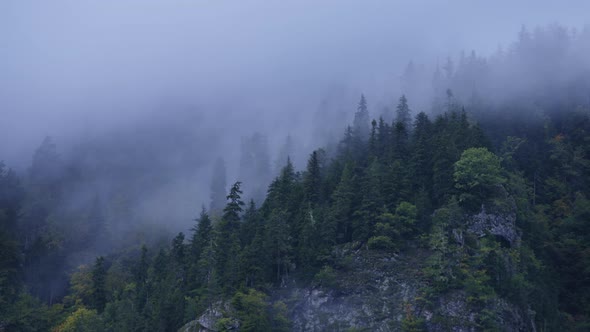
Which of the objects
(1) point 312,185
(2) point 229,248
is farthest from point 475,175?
(2) point 229,248

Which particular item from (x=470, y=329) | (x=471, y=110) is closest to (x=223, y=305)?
(x=470, y=329)

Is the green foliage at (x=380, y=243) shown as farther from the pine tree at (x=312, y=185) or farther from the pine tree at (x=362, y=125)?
the pine tree at (x=362, y=125)

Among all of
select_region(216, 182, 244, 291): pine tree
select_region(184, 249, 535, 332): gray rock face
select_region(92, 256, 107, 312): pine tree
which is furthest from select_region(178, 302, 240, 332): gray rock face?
select_region(92, 256, 107, 312): pine tree

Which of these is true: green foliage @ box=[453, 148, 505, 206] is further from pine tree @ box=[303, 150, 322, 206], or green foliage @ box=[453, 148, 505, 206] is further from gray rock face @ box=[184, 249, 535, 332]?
pine tree @ box=[303, 150, 322, 206]

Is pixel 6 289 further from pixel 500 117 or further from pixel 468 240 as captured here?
pixel 500 117

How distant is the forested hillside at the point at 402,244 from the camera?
188ft

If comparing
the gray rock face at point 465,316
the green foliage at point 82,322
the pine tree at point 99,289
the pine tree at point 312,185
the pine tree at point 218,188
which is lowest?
the gray rock face at point 465,316

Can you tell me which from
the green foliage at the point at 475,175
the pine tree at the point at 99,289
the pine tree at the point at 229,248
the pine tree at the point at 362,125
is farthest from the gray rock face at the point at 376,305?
the pine tree at the point at 362,125

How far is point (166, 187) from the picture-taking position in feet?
423

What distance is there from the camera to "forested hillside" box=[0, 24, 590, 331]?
188 feet

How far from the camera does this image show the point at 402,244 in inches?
2484

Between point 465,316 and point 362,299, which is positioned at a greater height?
point 362,299

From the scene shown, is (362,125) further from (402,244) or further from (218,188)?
(402,244)

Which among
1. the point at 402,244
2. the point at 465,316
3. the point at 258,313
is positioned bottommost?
the point at 465,316
